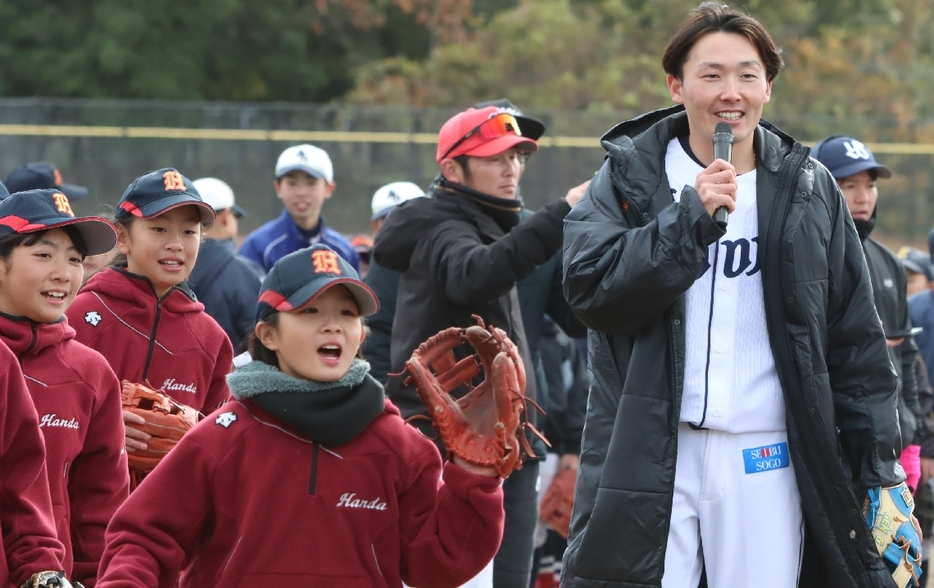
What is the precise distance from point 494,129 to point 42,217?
78.2 inches

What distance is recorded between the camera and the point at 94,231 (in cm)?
472

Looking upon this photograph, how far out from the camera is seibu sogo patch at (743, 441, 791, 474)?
391cm

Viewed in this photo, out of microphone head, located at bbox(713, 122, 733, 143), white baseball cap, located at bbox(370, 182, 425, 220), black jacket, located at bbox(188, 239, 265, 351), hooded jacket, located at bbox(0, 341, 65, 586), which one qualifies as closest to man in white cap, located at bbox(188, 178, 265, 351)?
black jacket, located at bbox(188, 239, 265, 351)

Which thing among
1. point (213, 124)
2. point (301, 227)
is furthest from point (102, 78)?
point (301, 227)

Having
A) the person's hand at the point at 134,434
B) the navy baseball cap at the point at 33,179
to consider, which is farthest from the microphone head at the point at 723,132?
the navy baseball cap at the point at 33,179

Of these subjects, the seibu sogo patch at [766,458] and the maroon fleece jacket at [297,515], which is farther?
the seibu sogo patch at [766,458]

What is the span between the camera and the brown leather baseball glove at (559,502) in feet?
24.6

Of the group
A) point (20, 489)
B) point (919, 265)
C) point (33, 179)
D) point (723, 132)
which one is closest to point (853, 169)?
point (723, 132)

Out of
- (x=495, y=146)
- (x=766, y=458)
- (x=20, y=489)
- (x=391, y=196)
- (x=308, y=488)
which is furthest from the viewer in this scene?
(x=391, y=196)

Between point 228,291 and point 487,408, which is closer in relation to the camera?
point 487,408

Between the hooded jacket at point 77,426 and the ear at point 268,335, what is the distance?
0.98 m

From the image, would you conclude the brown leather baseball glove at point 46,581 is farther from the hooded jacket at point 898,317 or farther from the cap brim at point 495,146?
the hooded jacket at point 898,317

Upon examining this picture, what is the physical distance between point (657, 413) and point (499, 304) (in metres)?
2.00

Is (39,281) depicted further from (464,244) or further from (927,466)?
(927,466)
